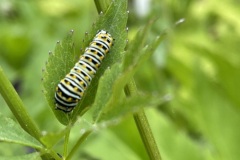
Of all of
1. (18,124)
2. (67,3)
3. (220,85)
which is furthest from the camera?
(67,3)

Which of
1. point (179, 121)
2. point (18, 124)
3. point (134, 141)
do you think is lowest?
point (179, 121)

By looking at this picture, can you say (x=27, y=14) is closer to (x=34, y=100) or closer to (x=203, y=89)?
(x=34, y=100)

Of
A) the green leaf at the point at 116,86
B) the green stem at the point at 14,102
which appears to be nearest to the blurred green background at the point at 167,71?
the green leaf at the point at 116,86

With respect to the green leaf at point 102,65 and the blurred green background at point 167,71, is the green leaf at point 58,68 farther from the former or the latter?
the blurred green background at point 167,71

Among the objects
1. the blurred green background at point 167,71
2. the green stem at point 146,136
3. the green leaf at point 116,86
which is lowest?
the blurred green background at point 167,71

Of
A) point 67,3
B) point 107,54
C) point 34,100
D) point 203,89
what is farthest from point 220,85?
point 67,3

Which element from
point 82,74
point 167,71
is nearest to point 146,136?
point 82,74
